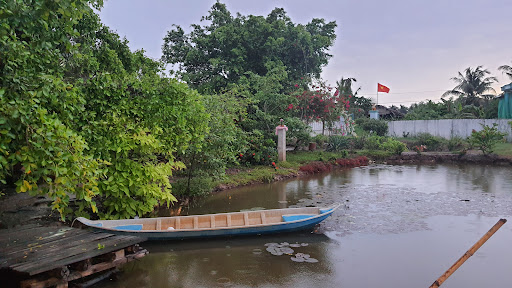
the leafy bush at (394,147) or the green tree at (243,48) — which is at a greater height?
the green tree at (243,48)

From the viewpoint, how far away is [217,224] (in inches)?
292

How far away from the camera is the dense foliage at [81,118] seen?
406 centimetres

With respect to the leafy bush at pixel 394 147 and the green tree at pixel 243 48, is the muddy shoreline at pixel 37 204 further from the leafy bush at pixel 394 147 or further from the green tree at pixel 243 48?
the green tree at pixel 243 48

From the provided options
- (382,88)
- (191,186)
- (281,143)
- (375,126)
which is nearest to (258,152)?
(281,143)

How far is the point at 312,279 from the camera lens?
5.57m

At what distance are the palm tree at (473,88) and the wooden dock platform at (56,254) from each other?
28.4 metres

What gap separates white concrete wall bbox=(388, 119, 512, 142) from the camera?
22.1 metres

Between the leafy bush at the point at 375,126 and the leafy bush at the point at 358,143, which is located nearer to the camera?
the leafy bush at the point at 358,143

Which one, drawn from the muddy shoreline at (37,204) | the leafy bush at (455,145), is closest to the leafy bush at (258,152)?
the muddy shoreline at (37,204)

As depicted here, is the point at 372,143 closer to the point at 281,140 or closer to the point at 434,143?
the point at 434,143

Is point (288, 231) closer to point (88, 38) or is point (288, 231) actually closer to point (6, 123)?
point (6, 123)

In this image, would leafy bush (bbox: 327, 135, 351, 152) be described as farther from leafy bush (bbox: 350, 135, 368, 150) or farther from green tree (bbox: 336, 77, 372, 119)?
green tree (bbox: 336, 77, 372, 119)

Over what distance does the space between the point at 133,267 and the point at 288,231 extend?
9.68ft

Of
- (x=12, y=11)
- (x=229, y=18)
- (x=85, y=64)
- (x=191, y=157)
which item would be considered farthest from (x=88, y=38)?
(x=229, y=18)
